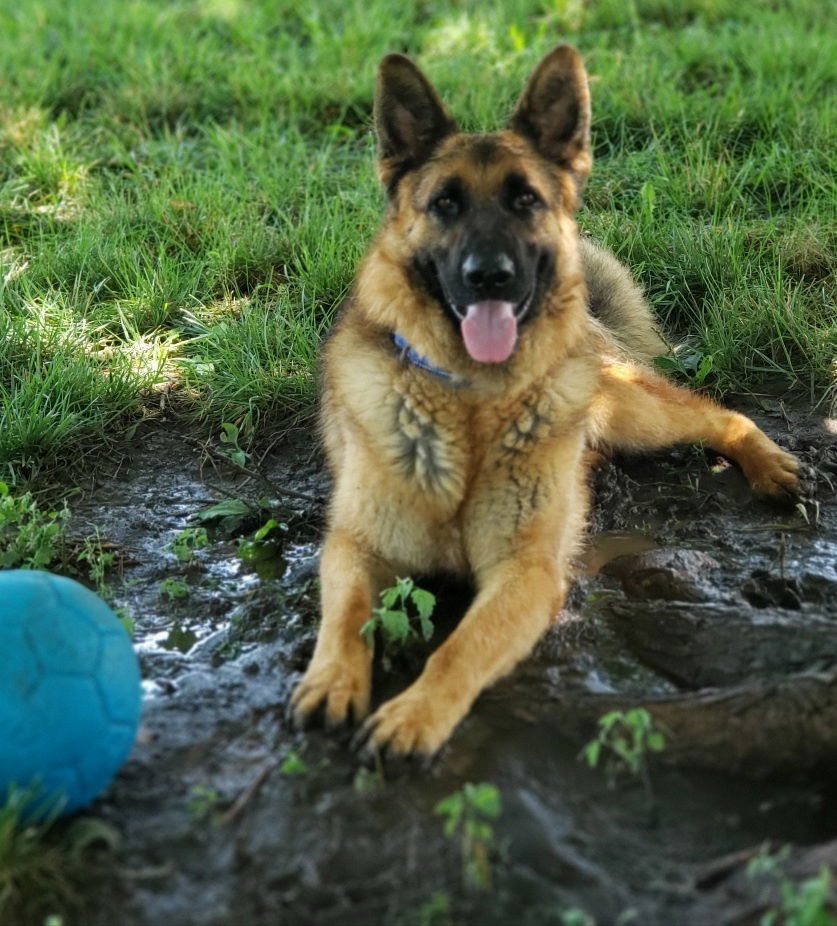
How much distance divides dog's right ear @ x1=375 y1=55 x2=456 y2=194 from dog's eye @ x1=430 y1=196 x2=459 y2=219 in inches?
10.0

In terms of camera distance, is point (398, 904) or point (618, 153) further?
point (618, 153)

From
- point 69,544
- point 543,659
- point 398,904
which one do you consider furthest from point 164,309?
point 398,904

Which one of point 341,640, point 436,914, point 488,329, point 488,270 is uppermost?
point 488,270

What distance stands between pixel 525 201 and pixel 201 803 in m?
2.13

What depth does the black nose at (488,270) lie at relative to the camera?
3451 millimetres

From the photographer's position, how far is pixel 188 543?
13.6 ft

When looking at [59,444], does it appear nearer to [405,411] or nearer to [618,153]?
[405,411]

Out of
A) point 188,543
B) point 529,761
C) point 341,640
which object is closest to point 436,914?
point 529,761

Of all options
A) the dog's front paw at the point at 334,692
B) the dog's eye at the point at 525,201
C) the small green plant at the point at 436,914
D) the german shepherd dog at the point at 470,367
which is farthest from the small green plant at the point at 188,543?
the small green plant at the point at 436,914

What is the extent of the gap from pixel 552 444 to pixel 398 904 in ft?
5.70

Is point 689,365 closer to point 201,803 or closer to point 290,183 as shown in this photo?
point 290,183

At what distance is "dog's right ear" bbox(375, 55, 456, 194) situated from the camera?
3.83m

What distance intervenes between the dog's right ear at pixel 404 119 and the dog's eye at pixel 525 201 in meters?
0.38

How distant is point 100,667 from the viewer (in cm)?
264
